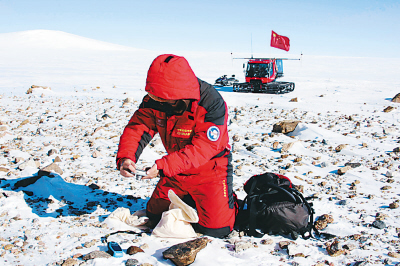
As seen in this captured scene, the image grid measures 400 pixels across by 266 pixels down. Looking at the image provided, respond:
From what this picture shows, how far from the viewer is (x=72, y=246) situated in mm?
2318

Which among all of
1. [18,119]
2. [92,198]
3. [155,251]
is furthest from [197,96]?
[18,119]

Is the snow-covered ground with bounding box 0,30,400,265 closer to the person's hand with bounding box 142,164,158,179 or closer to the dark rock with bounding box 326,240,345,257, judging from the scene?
the dark rock with bounding box 326,240,345,257

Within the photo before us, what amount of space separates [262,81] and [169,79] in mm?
11315

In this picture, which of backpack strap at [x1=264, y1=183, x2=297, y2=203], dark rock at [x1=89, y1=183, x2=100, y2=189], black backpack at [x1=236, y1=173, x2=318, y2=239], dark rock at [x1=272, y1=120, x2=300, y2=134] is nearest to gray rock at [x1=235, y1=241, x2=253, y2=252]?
black backpack at [x1=236, y1=173, x2=318, y2=239]

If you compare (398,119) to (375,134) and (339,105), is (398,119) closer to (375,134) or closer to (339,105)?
(375,134)

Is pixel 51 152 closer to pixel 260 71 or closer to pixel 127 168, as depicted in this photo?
pixel 127 168

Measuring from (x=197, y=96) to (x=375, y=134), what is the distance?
4.11 metres

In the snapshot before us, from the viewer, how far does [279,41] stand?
15.4 meters

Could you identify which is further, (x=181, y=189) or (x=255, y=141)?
(x=255, y=141)

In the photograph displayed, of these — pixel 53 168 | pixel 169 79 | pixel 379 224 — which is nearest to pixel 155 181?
pixel 53 168

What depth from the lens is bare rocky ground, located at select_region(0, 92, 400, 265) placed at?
7.63ft

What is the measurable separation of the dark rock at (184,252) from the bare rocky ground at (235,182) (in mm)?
74

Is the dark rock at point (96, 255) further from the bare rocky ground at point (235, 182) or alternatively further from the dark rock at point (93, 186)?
the dark rock at point (93, 186)

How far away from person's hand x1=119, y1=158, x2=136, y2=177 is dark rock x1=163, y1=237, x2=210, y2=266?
2.11ft
